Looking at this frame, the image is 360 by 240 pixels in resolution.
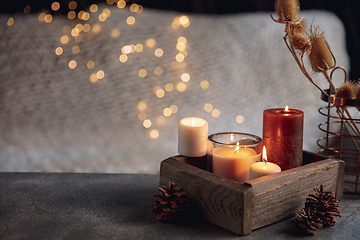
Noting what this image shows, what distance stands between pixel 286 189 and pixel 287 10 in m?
0.32

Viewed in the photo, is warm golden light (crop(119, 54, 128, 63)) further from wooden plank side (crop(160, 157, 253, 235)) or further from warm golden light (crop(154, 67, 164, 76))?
wooden plank side (crop(160, 157, 253, 235))

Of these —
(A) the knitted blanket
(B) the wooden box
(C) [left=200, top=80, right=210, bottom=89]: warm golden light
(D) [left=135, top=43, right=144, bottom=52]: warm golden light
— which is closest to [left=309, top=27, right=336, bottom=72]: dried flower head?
(B) the wooden box

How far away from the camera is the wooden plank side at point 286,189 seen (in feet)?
2.04

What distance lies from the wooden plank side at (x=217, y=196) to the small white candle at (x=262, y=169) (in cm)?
6

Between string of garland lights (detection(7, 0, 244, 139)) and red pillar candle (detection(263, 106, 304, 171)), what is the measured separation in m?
0.52

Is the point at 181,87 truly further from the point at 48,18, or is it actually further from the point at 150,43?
the point at 48,18

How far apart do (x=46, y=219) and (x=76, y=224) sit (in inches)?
2.3

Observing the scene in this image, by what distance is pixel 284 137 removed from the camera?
71 centimetres

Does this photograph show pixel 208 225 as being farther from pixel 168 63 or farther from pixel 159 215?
pixel 168 63

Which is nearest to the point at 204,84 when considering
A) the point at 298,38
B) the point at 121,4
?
the point at 121,4

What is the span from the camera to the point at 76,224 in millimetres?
659

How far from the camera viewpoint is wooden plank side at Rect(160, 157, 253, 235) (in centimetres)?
60

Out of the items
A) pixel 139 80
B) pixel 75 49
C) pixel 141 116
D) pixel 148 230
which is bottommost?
pixel 148 230

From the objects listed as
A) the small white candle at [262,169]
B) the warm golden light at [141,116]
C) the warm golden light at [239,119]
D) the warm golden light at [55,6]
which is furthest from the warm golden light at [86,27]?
the small white candle at [262,169]
